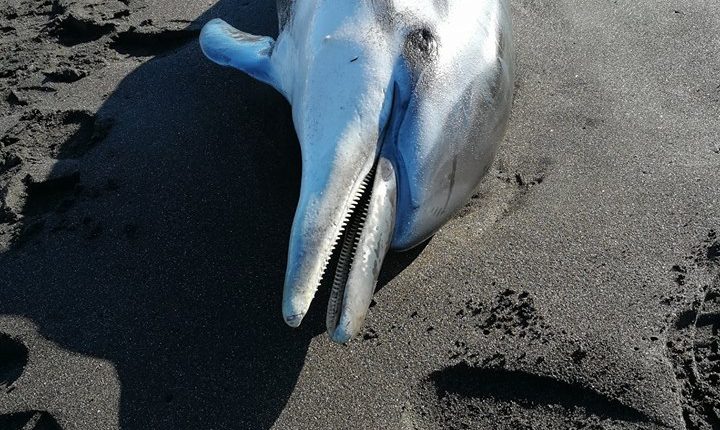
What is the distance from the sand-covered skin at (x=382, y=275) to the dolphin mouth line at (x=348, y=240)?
36cm

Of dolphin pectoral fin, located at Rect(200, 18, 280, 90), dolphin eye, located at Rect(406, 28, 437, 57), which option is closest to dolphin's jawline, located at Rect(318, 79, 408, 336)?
dolphin eye, located at Rect(406, 28, 437, 57)

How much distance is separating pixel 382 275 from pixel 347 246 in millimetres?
481

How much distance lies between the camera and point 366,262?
136 inches

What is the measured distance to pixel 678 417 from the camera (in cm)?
328

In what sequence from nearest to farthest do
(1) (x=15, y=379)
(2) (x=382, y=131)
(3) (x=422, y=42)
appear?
(1) (x=15, y=379), (2) (x=382, y=131), (3) (x=422, y=42)

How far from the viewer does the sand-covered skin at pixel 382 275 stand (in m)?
3.45

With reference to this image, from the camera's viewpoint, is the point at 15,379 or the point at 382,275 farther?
the point at 382,275

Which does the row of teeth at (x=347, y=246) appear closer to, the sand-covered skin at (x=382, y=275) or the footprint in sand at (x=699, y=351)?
the sand-covered skin at (x=382, y=275)

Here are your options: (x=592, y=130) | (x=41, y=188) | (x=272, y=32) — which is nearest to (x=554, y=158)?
(x=592, y=130)

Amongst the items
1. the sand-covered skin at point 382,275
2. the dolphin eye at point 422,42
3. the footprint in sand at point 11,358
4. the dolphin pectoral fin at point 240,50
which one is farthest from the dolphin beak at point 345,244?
the dolphin pectoral fin at point 240,50

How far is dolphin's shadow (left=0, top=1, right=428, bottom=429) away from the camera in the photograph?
354 centimetres

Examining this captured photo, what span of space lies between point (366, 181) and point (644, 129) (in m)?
2.21

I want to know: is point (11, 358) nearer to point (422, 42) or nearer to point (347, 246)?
point (347, 246)

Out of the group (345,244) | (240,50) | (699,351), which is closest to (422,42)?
(345,244)
